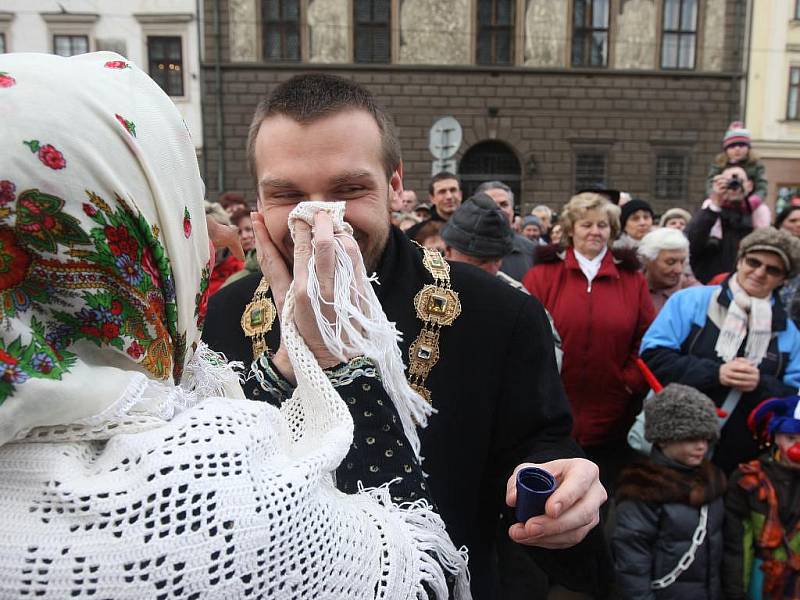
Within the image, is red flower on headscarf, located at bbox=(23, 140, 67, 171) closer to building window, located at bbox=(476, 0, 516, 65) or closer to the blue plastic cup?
the blue plastic cup

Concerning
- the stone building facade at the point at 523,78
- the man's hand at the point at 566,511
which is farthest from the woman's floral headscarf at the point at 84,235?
the stone building facade at the point at 523,78

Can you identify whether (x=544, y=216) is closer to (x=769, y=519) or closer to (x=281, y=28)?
(x=769, y=519)

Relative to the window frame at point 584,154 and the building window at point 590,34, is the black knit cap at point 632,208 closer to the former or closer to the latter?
the window frame at point 584,154

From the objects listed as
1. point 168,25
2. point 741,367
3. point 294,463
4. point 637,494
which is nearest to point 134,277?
point 294,463

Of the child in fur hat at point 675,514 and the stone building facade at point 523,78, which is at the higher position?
the stone building facade at point 523,78

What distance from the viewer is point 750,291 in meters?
2.96

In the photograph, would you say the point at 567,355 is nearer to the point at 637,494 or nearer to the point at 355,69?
the point at 637,494

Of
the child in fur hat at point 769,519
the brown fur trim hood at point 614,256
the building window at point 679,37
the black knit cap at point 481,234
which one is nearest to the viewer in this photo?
the child in fur hat at point 769,519

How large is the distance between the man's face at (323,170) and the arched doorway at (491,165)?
599 inches

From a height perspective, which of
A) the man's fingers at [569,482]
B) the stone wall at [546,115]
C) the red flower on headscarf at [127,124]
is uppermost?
the stone wall at [546,115]

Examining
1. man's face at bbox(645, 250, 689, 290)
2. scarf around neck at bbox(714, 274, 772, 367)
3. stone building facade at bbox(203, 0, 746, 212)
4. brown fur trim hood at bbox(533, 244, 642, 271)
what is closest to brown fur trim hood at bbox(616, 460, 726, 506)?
scarf around neck at bbox(714, 274, 772, 367)

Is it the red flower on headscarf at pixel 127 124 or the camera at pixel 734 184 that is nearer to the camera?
the red flower on headscarf at pixel 127 124

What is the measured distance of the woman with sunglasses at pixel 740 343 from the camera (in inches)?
112

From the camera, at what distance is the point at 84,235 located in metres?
0.72
